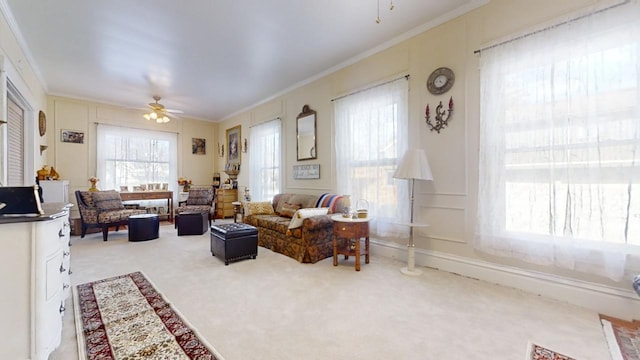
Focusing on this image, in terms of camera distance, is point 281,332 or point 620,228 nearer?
point 281,332

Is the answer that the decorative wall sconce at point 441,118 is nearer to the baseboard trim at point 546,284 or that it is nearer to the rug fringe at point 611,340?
the baseboard trim at point 546,284

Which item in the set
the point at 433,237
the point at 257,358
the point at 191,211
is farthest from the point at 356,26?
the point at 191,211

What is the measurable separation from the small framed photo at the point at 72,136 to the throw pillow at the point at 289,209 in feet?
17.3

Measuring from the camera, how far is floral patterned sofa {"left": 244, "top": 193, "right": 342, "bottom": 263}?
136 inches

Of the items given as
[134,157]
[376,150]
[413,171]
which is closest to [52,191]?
[134,157]

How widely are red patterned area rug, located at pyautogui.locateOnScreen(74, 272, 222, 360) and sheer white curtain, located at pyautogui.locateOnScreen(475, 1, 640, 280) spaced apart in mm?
2887

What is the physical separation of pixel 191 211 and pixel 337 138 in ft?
11.5

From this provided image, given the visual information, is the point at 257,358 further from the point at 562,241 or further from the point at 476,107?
the point at 476,107

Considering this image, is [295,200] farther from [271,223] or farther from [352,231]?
[352,231]

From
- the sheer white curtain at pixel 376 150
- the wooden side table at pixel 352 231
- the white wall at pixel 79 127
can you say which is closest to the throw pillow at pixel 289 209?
the sheer white curtain at pixel 376 150

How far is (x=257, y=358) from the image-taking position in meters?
1.60

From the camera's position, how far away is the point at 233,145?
24.7 feet

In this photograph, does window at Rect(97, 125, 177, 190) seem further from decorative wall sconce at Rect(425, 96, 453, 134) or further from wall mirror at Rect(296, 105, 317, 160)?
decorative wall sconce at Rect(425, 96, 453, 134)

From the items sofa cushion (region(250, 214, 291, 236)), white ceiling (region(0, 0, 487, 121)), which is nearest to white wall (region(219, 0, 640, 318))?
white ceiling (region(0, 0, 487, 121))
